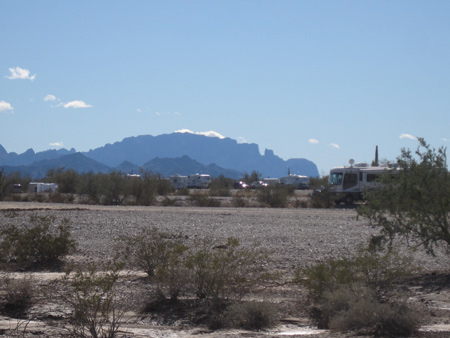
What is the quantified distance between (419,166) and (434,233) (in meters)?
1.47

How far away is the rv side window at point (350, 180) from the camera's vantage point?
45094mm

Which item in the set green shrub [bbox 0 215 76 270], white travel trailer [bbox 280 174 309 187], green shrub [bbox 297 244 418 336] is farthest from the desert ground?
white travel trailer [bbox 280 174 309 187]

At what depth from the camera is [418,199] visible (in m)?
13.0

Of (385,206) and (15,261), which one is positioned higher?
(385,206)

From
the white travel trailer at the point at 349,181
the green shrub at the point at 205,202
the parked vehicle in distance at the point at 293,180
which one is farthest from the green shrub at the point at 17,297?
the parked vehicle in distance at the point at 293,180

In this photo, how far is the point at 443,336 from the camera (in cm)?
839

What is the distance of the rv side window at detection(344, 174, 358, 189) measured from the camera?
45094 millimetres

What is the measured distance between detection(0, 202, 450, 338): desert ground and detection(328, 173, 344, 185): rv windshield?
15139 millimetres

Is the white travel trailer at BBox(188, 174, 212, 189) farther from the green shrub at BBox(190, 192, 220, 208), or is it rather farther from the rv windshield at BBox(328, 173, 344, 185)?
the rv windshield at BBox(328, 173, 344, 185)

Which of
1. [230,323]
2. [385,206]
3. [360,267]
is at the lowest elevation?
[230,323]

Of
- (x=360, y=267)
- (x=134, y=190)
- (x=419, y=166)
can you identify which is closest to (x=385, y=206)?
(x=419, y=166)

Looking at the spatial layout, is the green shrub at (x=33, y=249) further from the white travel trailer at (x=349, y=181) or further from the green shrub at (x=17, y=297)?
the white travel trailer at (x=349, y=181)

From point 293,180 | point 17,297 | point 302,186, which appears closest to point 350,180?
point 17,297

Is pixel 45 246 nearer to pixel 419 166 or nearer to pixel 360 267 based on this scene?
pixel 360 267
